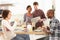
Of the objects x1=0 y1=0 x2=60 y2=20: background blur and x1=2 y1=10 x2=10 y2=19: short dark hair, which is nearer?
x1=0 y1=0 x2=60 y2=20: background blur

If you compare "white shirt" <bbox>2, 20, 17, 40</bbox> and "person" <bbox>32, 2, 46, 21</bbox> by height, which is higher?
"person" <bbox>32, 2, 46, 21</bbox>

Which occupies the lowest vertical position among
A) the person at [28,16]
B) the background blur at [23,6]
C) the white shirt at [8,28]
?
the white shirt at [8,28]

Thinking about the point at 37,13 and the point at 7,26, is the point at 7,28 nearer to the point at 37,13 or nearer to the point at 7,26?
the point at 7,26

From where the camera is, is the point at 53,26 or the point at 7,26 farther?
the point at 7,26

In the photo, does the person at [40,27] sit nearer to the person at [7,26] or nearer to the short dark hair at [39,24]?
the short dark hair at [39,24]

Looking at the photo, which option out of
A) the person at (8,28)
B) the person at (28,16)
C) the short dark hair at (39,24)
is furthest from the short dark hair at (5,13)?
the short dark hair at (39,24)

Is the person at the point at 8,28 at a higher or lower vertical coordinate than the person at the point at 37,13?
lower

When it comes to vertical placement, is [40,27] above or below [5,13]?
below

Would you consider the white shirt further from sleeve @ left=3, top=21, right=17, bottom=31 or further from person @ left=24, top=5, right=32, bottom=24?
person @ left=24, top=5, right=32, bottom=24

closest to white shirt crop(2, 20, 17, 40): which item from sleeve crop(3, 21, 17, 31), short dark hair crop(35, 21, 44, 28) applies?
sleeve crop(3, 21, 17, 31)

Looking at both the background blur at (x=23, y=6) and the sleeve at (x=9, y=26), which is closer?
the background blur at (x=23, y=6)

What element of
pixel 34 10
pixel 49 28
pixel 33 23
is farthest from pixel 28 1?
pixel 49 28

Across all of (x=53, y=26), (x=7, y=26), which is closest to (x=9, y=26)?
(x=7, y=26)

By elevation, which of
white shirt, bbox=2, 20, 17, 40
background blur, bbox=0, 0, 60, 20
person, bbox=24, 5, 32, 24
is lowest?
white shirt, bbox=2, 20, 17, 40
